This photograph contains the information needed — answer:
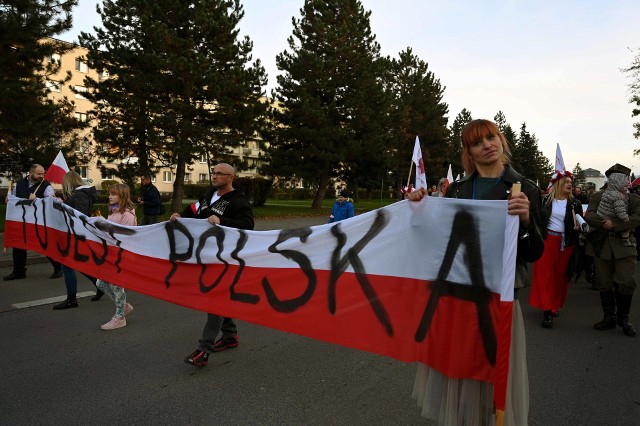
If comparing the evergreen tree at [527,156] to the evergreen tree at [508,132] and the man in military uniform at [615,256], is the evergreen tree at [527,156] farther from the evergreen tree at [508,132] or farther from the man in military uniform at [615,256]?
the man in military uniform at [615,256]

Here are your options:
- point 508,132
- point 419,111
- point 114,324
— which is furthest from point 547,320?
point 508,132

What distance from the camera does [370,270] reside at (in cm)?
309

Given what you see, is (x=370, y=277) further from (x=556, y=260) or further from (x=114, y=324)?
(x=556, y=260)

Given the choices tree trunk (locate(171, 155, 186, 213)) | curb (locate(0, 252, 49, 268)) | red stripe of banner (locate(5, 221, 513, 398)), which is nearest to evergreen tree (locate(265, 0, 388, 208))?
tree trunk (locate(171, 155, 186, 213))

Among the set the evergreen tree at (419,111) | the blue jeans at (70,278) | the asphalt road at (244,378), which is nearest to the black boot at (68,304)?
the blue jeans at (70,278)

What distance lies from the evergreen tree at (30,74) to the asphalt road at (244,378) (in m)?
11.6

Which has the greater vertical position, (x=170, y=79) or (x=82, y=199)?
(x=170, y=79)

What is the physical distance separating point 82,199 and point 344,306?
5.17 metres

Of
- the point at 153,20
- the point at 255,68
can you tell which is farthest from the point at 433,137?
the point at 153,20

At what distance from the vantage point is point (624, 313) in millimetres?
5504

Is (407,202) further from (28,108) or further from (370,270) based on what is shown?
(28,108)

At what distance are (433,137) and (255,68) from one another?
35590mm

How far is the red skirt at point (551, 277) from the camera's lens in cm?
582

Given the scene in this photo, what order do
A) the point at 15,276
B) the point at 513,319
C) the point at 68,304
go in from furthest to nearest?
the point at 15,276
the point at 68,304
the point at 513,319
